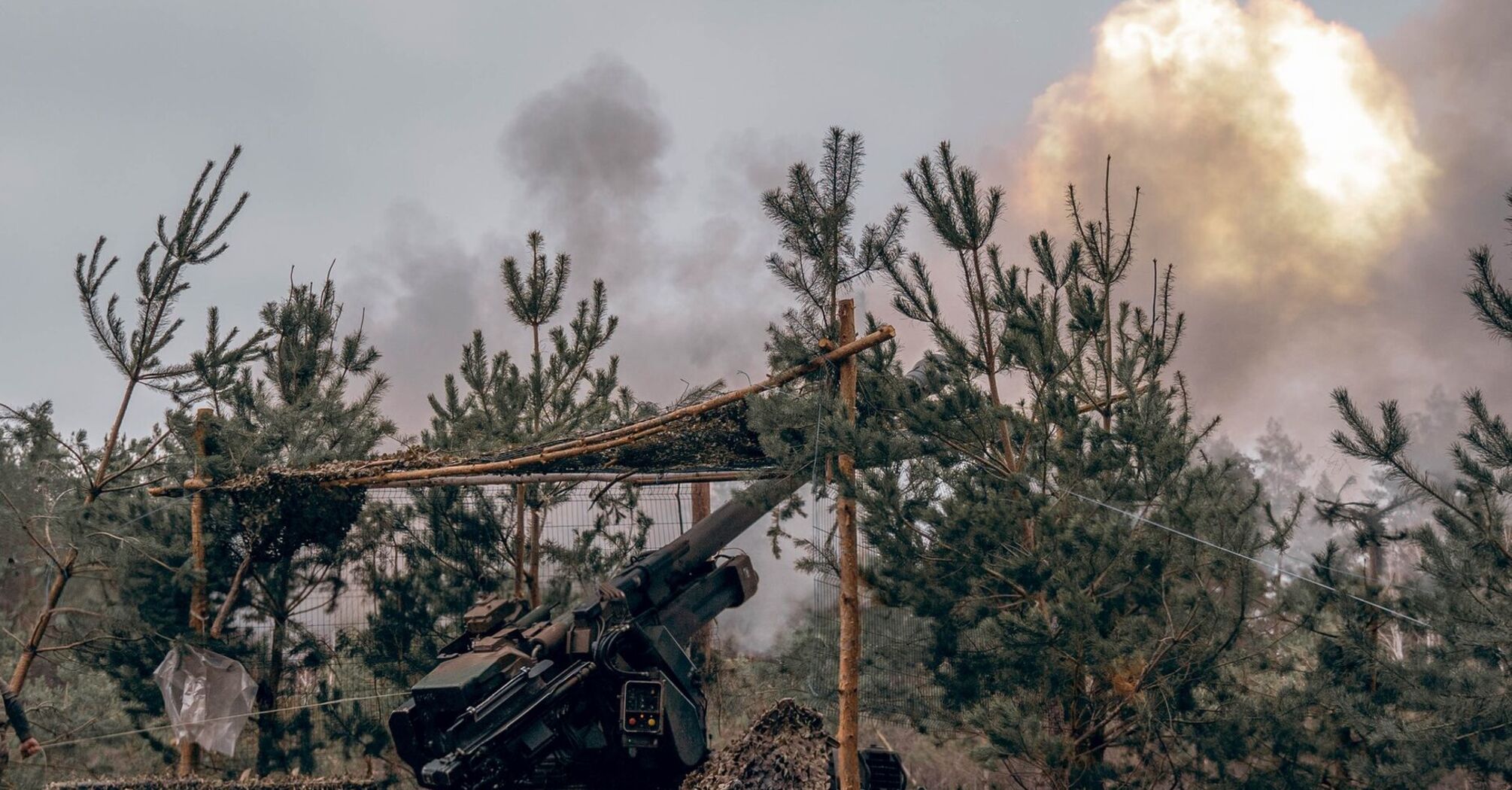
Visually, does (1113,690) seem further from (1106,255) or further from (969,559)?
(1106,255)

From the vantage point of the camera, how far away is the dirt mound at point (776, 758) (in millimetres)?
7949

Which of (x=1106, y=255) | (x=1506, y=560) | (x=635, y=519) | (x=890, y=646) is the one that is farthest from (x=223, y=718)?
(x=1506, y=560)

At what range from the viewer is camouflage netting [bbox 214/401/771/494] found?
869cm

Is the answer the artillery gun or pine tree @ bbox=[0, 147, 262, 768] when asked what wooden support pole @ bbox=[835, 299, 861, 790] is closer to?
the artillery gun

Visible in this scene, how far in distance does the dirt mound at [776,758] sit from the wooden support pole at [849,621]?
1.59 feet

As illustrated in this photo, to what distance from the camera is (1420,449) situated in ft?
116

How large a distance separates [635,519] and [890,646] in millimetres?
4205

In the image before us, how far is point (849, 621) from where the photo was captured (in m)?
7.47

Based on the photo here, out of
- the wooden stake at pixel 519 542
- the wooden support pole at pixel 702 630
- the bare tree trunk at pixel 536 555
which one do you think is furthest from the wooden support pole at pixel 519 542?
the wooden support pole at pixel 702 630

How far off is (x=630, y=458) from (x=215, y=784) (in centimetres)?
505

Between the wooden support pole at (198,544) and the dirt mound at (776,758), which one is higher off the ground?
the wooden support pole at (198,544)

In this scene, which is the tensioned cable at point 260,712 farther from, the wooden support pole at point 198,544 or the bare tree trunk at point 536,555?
the bare tree trunk at point 536,555

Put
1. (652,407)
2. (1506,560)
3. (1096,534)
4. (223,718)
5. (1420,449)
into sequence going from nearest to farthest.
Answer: (1506,560) < (1096,534) < (652,407) < (223,718) < (1420,449)

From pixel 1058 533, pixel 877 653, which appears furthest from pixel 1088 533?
pixel 877 653
